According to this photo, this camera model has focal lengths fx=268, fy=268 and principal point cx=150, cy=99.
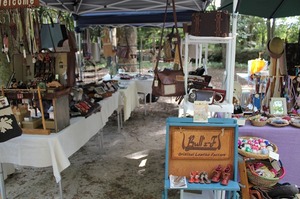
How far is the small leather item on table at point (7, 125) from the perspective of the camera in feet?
6.09

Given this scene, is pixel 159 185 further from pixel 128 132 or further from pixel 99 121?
pixel 128 132

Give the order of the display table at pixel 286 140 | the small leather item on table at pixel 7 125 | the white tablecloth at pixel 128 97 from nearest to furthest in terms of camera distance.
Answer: the small leather item on table at pixel 7 125
the display table at pixel 286 140
the white tablecloth at pixel 128 97

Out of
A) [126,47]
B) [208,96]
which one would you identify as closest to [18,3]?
[208,96]

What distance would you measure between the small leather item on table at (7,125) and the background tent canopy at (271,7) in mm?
3367

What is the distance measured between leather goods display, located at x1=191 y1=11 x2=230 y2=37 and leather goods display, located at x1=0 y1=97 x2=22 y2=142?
1481mm

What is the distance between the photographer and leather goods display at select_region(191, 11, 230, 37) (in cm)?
198


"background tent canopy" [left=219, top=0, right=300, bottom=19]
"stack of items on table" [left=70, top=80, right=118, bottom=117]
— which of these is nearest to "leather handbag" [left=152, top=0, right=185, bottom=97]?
"stack of items on table" [left=70, top=80, right=118, bottom=117]

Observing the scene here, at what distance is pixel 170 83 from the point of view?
2447 millimetres

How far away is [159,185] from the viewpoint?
8.82ft

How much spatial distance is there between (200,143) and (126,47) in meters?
4.86

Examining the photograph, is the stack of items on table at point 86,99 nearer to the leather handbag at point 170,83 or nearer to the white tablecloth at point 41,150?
the white tablecloth at point 41,150

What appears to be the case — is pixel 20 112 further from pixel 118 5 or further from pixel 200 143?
pixel 118 5

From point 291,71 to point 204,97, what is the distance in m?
1.55

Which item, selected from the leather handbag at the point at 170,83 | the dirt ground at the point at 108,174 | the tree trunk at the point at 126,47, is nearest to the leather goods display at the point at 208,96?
the leather handbag at the point at 170,83
